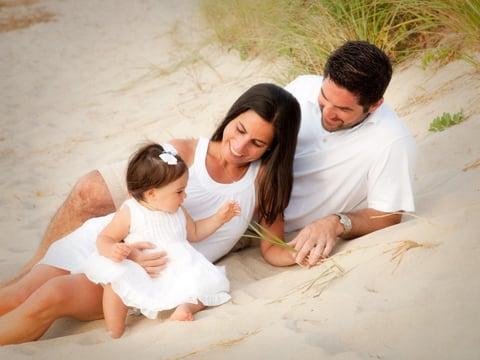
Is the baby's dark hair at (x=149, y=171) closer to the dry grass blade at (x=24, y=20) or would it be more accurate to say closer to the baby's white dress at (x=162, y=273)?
the baby's white dress at (x=162, y=273)

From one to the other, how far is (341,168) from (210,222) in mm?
855

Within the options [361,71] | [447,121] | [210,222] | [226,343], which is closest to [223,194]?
[210,222]

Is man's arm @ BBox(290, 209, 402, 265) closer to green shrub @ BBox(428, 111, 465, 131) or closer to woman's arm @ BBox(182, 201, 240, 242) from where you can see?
woman's arm @ BBox(182, 201, 240, 242)

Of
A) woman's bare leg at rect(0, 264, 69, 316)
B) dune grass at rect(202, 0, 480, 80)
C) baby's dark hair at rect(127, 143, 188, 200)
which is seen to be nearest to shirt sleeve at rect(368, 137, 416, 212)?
Result: baby's dark hair at rect(127, 143, 188, 200)

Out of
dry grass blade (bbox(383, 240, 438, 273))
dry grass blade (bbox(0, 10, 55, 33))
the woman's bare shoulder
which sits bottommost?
dry grass blade (bbox(383, 240, 438, 273))

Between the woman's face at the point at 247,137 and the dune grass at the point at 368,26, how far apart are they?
253cm

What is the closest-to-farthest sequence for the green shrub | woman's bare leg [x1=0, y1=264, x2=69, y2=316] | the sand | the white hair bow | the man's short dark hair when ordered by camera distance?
1. the sand
2. the white hair bow
3. woman's bare leg [x1=0, y1=264, x2=69, y2=316]
4. the man's short dark hair
5. the green shrub

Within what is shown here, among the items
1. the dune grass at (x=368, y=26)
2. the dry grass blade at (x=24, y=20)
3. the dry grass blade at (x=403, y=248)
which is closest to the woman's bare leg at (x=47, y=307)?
the dry grass blade at (x=403, y=248)

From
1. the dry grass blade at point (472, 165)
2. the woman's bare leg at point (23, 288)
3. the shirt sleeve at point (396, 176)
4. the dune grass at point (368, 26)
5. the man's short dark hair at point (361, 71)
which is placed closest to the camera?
the woman's bare leg at point (23, 288)

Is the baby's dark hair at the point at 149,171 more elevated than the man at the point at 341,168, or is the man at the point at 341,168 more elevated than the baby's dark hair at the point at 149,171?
the baby's dark hair at the point at 149,171

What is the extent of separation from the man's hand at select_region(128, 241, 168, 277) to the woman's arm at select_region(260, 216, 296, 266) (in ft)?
2.31

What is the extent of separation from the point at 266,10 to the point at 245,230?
385 centimetres

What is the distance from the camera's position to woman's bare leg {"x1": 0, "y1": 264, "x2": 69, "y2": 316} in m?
3.28

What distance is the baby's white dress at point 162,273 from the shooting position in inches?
120
